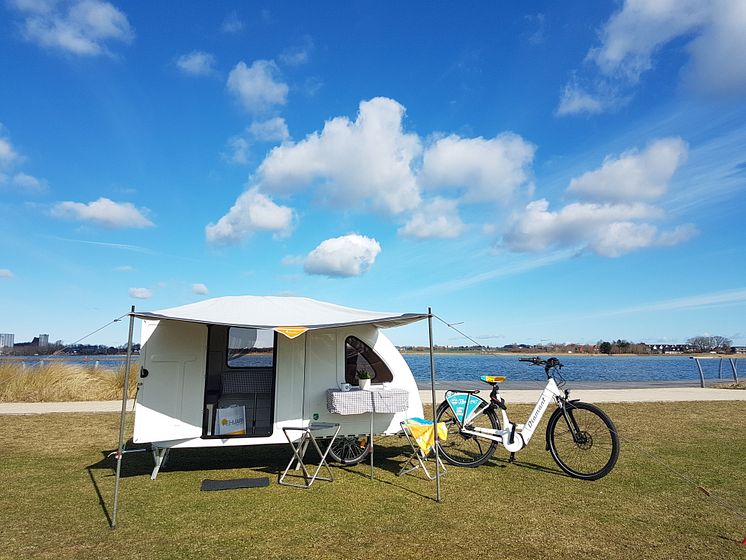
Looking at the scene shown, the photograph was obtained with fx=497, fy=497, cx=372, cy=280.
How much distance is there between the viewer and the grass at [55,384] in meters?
12.2

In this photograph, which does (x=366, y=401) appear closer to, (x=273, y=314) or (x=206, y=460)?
(x=273, y=314)

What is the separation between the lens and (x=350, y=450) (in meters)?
6.13

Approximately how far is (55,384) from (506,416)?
1179cm

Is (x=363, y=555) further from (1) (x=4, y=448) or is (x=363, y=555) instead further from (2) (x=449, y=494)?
(1) (x=4, y=448)

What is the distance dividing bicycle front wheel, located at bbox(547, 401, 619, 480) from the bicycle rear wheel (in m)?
2.19

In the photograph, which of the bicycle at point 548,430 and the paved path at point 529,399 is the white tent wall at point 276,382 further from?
the paved path at point 529,399

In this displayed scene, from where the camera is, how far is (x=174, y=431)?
17.8 feet

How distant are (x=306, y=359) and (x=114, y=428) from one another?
464 centimetres

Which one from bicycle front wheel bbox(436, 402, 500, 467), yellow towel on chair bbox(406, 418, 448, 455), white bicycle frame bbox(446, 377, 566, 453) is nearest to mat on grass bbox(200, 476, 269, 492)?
yellow towel on chair bbox(406, 418, 448, 455)

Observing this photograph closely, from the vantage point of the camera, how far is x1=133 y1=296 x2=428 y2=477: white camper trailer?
17.7ft

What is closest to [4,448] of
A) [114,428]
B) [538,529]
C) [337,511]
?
[114,428]

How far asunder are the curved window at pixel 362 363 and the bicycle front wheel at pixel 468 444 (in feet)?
2.73

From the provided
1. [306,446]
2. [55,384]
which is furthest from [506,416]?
[55,384]

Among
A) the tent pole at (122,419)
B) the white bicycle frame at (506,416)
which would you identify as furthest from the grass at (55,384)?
the white bicycle frame at (506,416)
